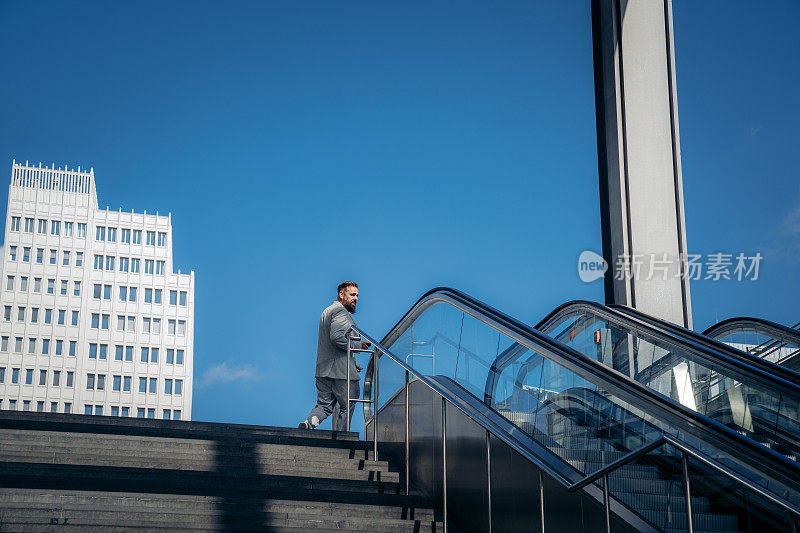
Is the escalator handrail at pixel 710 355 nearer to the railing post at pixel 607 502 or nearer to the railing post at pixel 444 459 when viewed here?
the railing post at pixel 607 502

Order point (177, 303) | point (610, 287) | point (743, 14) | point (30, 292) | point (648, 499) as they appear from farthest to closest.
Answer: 1. point (177, 303)
2. point (30, 292)
3. point (743, 14)
4. point (610, 287)
5. point (648, 499)

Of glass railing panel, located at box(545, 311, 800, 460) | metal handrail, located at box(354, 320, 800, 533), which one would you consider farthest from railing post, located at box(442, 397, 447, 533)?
glass railing panel, located at box(545, 311, 800, 460)

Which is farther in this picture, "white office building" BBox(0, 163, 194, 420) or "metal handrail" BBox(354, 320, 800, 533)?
"white office building" BBox(0, 163, 194, 420)

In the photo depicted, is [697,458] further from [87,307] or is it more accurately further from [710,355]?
[87,307]

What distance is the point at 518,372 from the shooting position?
5113mm

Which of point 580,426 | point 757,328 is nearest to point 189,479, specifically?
point 580,426

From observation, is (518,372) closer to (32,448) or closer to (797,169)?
(32,448)

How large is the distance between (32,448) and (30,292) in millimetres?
82743

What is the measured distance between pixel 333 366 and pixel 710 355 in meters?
4.31

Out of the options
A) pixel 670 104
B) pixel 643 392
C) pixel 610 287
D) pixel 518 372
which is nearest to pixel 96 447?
pixel 518 372

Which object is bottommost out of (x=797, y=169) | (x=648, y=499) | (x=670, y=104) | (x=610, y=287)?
(x=648, y=499)

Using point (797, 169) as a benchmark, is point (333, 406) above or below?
below

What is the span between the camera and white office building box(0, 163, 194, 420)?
267 ft

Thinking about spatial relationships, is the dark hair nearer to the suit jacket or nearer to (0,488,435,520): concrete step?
the suit jacket
